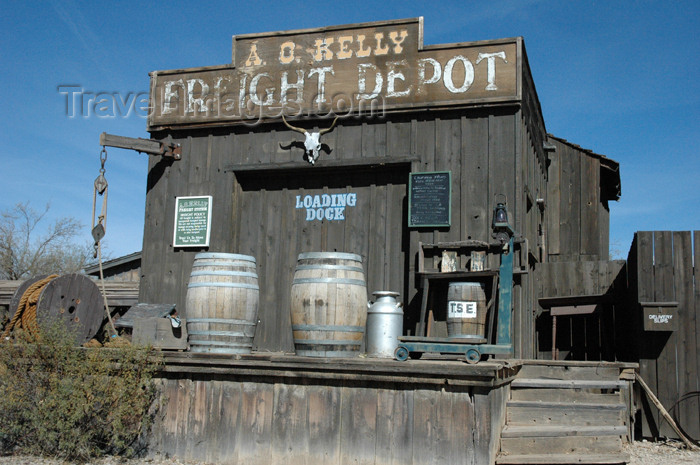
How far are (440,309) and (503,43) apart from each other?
360 centimetres

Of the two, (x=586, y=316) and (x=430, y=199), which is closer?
(x=430, y=199)

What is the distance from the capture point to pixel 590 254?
13320mm

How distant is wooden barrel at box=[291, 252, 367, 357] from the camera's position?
6395 millimetres

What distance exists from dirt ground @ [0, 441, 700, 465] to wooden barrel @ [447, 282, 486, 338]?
2130mm

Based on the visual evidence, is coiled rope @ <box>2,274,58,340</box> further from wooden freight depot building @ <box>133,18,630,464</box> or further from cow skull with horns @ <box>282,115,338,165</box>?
cow skull with horns @ <box>282,115,338,165</box>

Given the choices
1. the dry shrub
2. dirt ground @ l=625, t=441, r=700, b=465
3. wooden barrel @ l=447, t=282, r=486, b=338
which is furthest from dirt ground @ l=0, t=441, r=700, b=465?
wooden barrel @ l=447, t=282, r=486, b=338

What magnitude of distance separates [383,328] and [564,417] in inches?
80.4

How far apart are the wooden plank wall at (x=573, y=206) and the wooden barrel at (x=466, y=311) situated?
17.9 ft

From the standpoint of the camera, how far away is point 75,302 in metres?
8.91

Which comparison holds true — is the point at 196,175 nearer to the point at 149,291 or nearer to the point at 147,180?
the point at 147,180

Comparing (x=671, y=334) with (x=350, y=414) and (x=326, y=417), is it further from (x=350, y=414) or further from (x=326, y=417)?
(x=326, y=417)

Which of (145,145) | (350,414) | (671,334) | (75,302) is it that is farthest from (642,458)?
(145,145)

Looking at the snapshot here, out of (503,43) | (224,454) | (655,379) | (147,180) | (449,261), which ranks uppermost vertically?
(503,43)

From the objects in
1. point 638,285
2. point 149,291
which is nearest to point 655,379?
point 638,285
